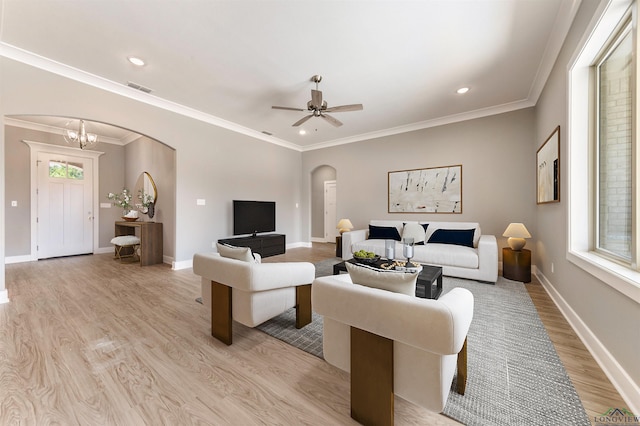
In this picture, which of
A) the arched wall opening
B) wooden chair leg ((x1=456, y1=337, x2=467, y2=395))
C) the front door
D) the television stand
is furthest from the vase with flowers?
wooden chair leg ((x1=456, y1=337, x2=467, y2=395))

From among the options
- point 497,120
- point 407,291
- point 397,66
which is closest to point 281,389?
point 407,291

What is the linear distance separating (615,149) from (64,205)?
8938mm

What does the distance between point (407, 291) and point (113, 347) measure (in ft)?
7.62

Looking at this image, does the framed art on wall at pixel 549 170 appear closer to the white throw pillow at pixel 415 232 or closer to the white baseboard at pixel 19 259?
the white throw pillow at pixel 415 232

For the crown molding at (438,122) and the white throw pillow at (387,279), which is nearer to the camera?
the white throw pillow at (387,279)

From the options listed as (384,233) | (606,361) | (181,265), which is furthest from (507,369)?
(181,265)

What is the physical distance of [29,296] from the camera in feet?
9.64

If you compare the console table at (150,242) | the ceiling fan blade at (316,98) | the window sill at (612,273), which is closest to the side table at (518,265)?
the window sill at (612,273)

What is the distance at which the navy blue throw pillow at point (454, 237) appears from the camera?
4.05m

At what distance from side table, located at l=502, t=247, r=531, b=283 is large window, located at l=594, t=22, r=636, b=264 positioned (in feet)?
5.23

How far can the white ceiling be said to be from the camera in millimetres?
2156

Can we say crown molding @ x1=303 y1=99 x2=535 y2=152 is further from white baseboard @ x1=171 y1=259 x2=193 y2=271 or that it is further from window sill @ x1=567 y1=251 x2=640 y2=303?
white baseboard @ x1=171 y1=259 x2=193 y2=271

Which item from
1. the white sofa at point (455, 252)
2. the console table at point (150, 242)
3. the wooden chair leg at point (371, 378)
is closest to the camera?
the wooden chair leg at point (371, 378)

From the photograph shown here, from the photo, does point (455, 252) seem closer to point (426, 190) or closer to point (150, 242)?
point (426, 190)
